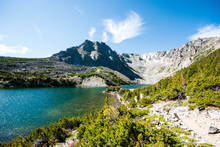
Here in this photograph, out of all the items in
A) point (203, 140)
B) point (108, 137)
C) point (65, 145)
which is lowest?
point (65, 145)

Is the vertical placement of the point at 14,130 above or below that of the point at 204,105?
below

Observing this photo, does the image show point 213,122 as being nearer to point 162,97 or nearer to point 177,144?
point 177,144

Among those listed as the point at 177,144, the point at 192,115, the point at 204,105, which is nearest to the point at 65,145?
the point at 177,144

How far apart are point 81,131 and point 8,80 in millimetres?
163223

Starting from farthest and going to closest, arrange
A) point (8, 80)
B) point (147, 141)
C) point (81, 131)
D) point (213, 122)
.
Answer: point (8, 80) → point (81, 131) → point (213, 122) → point (147, 141)

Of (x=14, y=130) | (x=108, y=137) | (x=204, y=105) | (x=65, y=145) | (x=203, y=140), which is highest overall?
(x=204, y=105)

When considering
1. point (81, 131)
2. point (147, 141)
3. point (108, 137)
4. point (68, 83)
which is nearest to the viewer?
point (147, 141)

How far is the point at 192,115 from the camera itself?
19.4 m

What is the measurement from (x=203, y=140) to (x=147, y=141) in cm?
669

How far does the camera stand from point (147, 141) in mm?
11352

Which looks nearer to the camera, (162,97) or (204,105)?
(204,105)

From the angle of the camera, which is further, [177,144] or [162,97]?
[162,97]

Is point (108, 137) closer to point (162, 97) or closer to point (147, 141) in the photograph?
point (147, 141)

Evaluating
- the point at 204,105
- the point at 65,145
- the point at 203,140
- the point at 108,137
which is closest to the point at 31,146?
the point at 65,145
